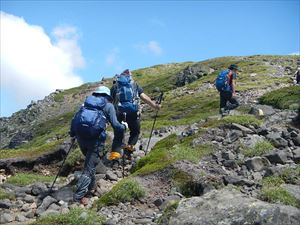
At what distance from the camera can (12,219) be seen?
34.7 ft

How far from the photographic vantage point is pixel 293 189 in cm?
963

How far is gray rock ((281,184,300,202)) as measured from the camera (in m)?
9.27

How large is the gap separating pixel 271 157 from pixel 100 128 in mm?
4710

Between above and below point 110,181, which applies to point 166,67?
above

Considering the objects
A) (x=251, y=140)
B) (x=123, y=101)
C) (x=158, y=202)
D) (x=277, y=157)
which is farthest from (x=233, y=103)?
(x=158, y=202)

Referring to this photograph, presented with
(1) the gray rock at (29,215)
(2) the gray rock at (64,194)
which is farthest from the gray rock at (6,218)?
(2) the gray rock at (64,194)

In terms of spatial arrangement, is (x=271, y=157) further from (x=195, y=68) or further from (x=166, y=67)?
(x=166, y=67)

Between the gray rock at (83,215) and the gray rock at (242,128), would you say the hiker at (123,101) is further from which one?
the gray rock at (83,215)

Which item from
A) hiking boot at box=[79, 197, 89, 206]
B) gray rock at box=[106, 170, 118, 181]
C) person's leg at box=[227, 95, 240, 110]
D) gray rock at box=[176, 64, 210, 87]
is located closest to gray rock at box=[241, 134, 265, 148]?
gray rock at box=[106, 170, 118, 181]

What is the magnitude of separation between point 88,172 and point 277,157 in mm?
5030

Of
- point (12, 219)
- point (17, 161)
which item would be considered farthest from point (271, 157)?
point (17, 161)

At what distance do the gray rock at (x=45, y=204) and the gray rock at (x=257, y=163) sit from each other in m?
5.03

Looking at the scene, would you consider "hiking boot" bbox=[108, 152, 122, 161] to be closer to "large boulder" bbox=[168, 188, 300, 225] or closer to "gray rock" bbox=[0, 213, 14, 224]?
"gray rock" bbox=[0, 213, 14, 224]

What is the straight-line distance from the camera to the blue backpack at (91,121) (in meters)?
11.1
